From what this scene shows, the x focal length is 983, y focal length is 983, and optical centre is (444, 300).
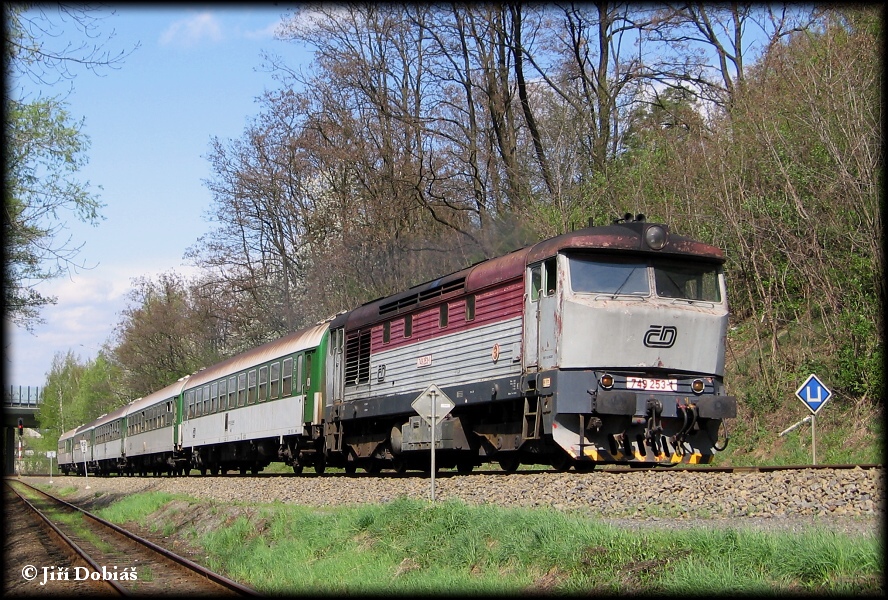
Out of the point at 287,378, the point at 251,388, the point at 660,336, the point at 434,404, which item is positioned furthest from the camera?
the point at 251,388

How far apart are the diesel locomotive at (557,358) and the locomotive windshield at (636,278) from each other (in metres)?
0.02

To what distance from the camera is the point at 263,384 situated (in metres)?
27.5

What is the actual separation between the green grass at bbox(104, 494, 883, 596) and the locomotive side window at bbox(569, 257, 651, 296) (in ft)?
13.6

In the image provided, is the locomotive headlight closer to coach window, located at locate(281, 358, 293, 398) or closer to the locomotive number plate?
the locomotive number plate

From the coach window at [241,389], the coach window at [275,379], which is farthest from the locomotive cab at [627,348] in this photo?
the coach window at [241,389]

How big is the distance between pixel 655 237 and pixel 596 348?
2039 millimetres

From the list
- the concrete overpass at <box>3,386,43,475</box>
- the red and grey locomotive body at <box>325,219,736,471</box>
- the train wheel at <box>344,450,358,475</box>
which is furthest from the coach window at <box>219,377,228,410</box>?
the concrete overpass at <box>3,386,43,475</box>

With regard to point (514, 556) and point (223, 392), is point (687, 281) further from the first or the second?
point (223, 392)

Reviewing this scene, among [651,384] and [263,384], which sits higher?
[263,384]

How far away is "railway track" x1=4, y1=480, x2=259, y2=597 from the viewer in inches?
447

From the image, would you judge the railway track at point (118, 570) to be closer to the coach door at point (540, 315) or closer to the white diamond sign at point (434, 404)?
the white diamond sign at point (434, 404)

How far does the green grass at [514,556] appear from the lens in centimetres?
747

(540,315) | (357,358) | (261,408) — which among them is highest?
(540,315)

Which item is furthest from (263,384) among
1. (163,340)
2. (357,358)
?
(163,340)
